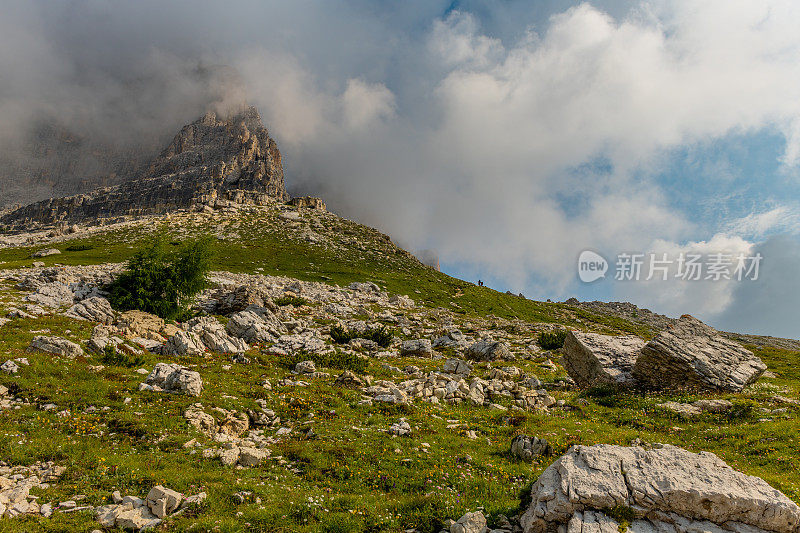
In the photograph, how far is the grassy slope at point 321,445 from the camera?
392 inches

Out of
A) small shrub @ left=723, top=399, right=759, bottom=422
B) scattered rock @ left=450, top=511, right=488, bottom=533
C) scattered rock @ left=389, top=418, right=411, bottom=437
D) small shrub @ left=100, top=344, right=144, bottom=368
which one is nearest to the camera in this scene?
scattered rock @ left=450, top=511, right=488, bottom=533

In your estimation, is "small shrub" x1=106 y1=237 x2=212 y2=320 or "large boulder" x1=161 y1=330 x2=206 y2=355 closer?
"large boulder" x1=161 y1=330 x2=206 y2=355

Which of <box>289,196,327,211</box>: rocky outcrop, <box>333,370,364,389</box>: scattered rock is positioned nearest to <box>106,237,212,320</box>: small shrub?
<box>333,370,364,389</box>: scattered rock

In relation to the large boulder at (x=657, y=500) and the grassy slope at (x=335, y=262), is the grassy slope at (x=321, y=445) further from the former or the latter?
the grassy slope at (x=335, y=262)

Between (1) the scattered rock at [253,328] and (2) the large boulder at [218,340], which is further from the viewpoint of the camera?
(1) the scattered rock at [253,328]

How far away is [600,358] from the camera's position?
2559 centimetres

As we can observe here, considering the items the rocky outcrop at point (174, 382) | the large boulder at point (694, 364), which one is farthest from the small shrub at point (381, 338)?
the large boulder at point (694, 364)

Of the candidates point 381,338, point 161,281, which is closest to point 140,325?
point 161,281

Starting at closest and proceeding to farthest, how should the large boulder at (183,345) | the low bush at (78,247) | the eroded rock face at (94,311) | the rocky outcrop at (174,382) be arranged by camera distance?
1. the rocky outcrop at (174,382)
2. the large boulder at (183,345)
3. the eroded rock face at (94,311)
4. the low bush at (78,247)

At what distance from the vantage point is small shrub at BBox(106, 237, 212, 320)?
34.5 m

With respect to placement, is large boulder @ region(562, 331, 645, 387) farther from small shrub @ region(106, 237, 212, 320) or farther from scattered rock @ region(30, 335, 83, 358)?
small shrub @ region(106, 237, 212, 320)

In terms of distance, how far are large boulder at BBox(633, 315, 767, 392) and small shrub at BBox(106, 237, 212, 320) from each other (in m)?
41.4

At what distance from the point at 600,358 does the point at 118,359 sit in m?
32.2

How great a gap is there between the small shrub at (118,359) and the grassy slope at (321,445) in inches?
23.9
